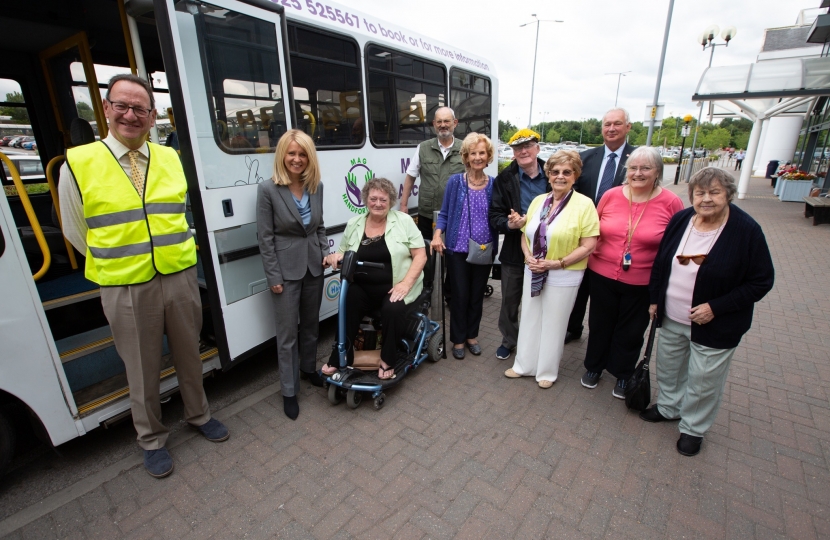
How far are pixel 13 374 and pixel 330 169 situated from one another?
2643mm

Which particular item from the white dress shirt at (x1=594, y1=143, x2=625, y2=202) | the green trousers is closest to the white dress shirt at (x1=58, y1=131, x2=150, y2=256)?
the white dress shirt at (x1=594, y1=143, x2=625, y2=202)

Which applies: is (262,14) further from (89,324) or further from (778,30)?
(778,30)

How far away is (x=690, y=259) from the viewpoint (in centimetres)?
254

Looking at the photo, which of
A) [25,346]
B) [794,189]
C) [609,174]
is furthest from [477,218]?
[794,189]

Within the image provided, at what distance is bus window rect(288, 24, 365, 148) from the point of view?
3607 millimetres

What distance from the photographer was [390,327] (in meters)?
3.20

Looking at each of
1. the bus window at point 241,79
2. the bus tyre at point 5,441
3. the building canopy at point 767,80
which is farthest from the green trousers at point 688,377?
the building canopy at point 767,80

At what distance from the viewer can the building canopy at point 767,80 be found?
32.6 feet

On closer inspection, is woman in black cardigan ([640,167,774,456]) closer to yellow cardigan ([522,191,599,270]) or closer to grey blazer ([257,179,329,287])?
yellow cardigan ([522,191,599,270])

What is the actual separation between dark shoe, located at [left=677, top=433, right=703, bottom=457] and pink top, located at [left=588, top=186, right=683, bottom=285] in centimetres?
106

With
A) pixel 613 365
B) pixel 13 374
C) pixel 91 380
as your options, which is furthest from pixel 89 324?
pixel 613 365

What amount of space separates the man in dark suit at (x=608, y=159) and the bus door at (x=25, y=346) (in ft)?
12.2

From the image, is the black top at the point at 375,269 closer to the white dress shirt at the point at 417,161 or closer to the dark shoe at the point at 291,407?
the dark shoe at the point at 291,407

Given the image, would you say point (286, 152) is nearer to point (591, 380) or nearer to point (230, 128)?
point (230, 128)
